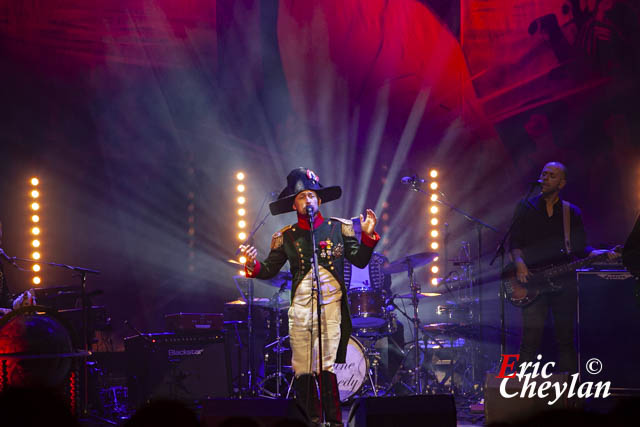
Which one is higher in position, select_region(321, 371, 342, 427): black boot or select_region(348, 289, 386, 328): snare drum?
select_region(348, 289, 386, 328): snare drum

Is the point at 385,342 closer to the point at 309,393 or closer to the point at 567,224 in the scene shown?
the point at 567,224

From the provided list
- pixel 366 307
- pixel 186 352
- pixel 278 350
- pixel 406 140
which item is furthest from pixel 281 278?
pixel 406 140

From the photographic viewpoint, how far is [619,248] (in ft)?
18.4

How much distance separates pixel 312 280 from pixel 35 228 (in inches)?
258

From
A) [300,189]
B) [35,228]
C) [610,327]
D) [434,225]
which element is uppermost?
[35,228]

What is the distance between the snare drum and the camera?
749cm

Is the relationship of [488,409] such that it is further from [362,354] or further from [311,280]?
[362,354]

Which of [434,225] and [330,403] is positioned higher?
[434,225]

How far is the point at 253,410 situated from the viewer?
12.1 ft

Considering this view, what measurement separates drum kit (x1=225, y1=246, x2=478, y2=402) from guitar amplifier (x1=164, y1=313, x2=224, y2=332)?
0.24 metres

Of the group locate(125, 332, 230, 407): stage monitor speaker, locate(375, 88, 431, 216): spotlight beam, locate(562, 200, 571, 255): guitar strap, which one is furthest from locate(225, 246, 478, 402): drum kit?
locate(562, 200, 571, 255): guitar strap

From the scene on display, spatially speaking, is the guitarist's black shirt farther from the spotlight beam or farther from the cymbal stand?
the spotlight beam

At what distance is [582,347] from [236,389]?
479 cm

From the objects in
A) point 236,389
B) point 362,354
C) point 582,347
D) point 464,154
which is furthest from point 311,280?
point 464,154
